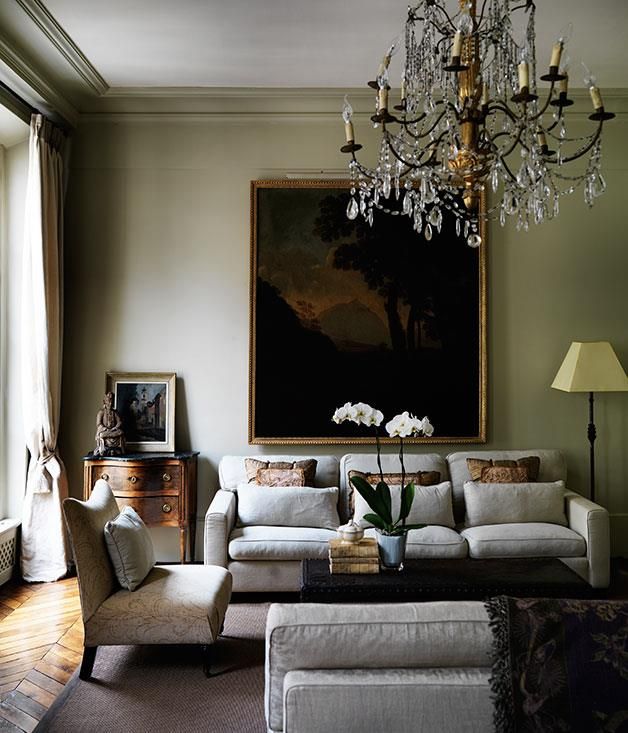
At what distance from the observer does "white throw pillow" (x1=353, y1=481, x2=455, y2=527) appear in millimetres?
4172

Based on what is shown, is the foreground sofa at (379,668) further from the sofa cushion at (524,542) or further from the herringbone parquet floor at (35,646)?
the sofa cushion at (524,542)

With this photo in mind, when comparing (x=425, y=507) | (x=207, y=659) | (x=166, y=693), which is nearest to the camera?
(x=166, y=693)

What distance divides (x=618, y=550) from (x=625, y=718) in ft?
12.2

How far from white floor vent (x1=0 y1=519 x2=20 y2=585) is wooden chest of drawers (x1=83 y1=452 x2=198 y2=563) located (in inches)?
20.0

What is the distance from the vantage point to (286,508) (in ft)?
13.6

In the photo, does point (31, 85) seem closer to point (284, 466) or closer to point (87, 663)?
point (284, 466)

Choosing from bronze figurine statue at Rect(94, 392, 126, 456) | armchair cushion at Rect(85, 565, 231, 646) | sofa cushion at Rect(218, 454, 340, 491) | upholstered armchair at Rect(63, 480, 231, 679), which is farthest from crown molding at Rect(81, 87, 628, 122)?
armchair cushion at Rect(85, 565, 231, 646)

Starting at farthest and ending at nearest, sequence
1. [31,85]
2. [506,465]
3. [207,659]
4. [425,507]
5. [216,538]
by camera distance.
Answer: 1. [506,465]
2. [425,507]
3. [31,85]
4. [216,538]
5. [207,659]

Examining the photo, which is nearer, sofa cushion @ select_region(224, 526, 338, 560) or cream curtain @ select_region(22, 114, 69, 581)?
sofa cushion @ select_region(224, 526, 338, 560)

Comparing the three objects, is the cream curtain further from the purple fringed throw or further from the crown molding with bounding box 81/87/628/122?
the purple fringed throw

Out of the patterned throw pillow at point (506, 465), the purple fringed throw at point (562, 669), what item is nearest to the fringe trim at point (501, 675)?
the purple fringed throw at point (562, 669)

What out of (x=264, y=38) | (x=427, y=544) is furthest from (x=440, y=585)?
(x=264, y=38)

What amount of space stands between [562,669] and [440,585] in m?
1.63

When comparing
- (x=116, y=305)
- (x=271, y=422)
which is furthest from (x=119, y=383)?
(x=271, y=422)
